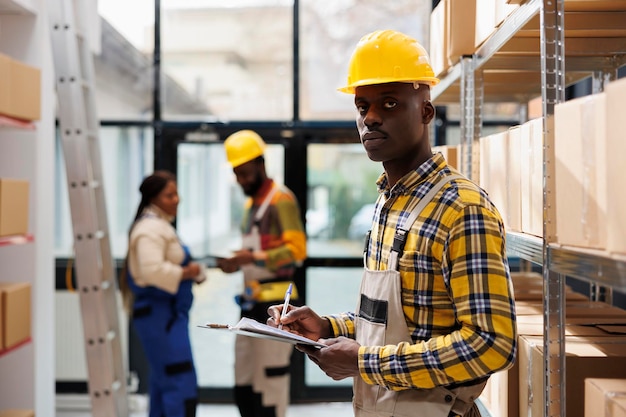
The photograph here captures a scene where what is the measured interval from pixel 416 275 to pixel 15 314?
2.23m

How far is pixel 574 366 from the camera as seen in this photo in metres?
1.79

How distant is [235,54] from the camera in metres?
5.59

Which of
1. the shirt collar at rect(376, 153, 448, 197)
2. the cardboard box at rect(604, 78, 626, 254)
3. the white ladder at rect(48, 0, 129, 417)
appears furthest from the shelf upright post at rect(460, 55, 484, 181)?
the white ladder at rect(48, 0, 129, 417)

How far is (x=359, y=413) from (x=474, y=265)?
0.55m

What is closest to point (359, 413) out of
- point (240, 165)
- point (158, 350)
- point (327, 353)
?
point (327, 353)

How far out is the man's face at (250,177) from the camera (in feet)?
14.6

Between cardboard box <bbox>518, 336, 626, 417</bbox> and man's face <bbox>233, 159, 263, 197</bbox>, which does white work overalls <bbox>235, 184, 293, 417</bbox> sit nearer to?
man's face <bbox>233, 159, 263, 197</bbox>

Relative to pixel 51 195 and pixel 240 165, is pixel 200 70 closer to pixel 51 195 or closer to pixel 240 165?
pixel 240 165

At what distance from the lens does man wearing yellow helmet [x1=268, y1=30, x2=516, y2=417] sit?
154 centimetres

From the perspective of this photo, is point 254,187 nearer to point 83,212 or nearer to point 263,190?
point 263,190

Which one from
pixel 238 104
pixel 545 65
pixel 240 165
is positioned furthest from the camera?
pixel 238 104

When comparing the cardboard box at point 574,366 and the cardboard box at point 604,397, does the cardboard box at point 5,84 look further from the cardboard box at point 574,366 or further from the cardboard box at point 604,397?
the cardboard box at point 604,397

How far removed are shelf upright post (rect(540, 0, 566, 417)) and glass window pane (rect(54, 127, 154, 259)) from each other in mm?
4249

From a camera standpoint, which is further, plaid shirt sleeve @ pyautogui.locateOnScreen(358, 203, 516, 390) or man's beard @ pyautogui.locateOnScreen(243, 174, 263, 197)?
man's beard @ pyautogui.locateOnScreen(243, 174, 263, 197)
